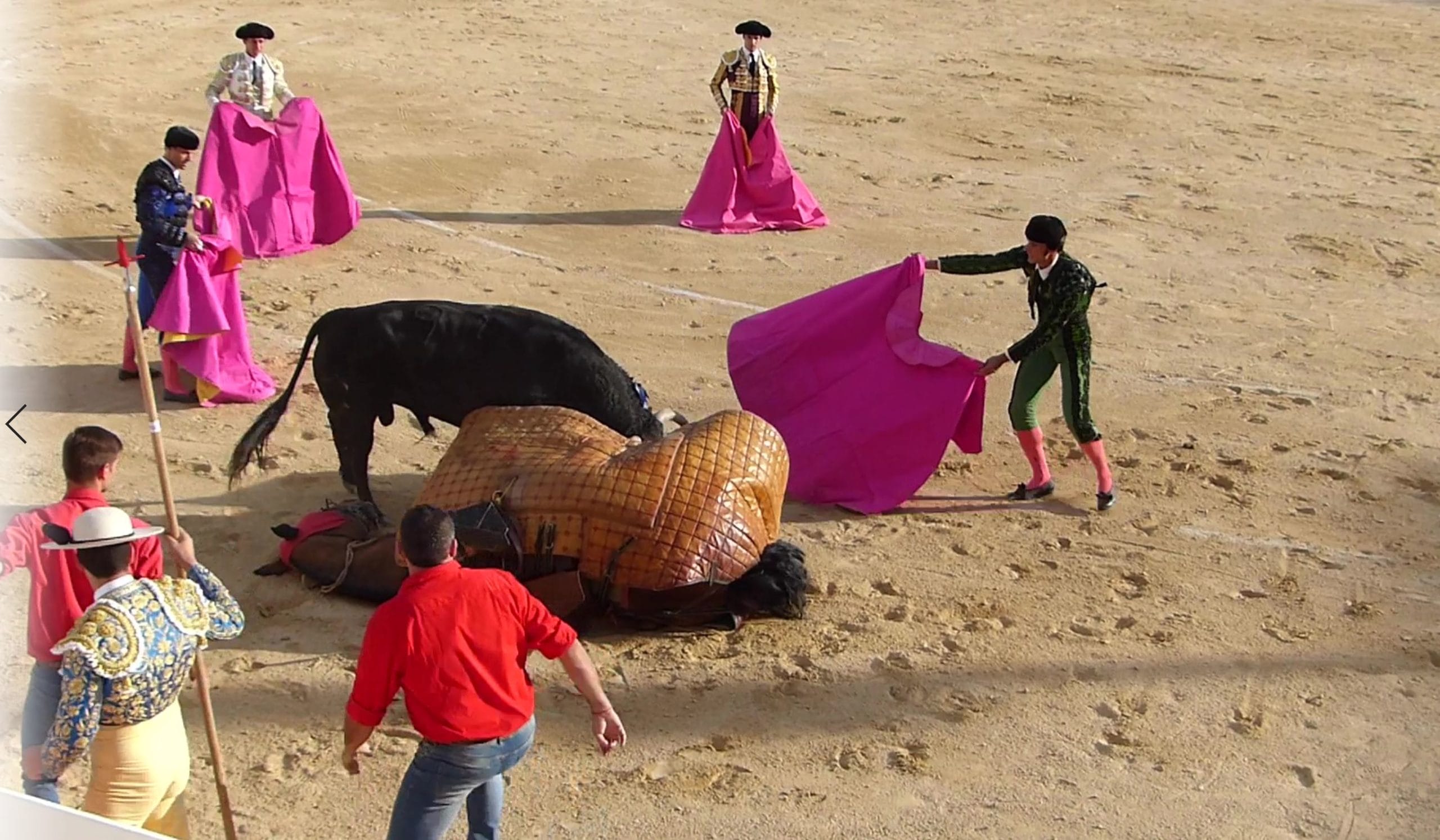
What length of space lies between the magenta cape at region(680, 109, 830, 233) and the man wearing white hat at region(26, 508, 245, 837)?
7368 millimetres

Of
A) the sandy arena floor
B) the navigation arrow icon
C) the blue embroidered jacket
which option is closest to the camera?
the blue embroidered jacket

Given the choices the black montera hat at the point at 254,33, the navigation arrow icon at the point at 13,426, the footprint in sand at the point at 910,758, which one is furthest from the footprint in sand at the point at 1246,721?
the black montera hat at the point at 254,33

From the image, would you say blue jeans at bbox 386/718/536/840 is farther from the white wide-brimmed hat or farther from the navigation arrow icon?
the navigation arrow icon

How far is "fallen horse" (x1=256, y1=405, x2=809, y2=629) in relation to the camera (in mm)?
5371

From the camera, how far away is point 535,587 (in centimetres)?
536

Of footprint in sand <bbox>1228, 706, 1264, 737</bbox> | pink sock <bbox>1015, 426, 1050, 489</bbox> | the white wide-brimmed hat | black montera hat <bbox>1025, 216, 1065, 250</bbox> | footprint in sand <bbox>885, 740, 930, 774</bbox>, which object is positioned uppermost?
black montera hat <bbox>1025, 216, 1065, 250</bbox>

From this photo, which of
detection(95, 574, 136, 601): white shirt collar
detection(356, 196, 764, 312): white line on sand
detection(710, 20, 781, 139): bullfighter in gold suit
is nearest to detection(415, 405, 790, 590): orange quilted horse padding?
detection(95, 574, 136, 601): white shirt collar

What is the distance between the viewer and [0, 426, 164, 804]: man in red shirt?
3717 millimetres

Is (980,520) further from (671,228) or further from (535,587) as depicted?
(671,228)

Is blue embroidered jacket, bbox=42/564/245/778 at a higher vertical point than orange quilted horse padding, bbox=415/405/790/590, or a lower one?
higher

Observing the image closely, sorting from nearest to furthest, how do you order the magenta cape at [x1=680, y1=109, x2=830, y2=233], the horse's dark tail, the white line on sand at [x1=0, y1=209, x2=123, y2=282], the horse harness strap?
the horse's dark tail < the horse harness strap < the white line on sand at [x1=0, y1=209, x2=123, y2=282] < the magenta cape at [x1=680, y1=109, x2=830, y2=233]

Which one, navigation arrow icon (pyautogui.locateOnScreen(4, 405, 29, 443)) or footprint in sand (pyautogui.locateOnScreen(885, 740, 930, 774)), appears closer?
footprint in sand (pyautogui.locateOnScreen(885, 740, 930, 774))

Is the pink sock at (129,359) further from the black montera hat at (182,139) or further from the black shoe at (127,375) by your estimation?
the black montera hat at (182,139)

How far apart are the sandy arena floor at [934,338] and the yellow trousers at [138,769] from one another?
2.53ft
